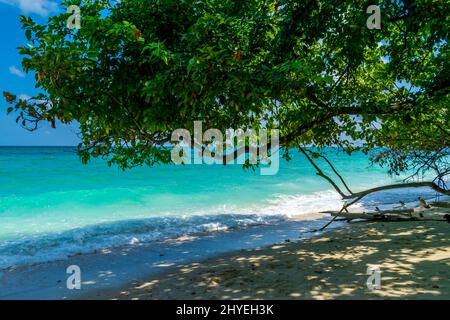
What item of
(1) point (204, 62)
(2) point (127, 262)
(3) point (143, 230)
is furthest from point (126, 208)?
(1) point (204, 62)

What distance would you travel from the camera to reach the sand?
5.00 metres

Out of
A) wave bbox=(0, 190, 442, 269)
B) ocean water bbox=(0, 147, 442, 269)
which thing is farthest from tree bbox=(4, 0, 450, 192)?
wave bbox=(0, 190, 442, 269)

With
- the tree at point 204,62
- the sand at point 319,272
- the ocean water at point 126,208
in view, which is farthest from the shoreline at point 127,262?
the tree at point 204,62

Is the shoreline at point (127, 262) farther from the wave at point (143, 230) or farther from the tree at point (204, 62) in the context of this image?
the tree at point (204, 62)

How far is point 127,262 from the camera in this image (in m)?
8.27

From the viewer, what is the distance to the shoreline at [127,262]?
21.7ft

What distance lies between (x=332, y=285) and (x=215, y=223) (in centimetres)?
776

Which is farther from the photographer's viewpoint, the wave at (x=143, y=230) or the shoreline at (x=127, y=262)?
the wave at (x=143, y=230)

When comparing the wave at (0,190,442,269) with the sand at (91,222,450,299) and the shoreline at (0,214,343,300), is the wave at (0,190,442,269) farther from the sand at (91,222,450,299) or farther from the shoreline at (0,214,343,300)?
the sand at (91,222,450,299)

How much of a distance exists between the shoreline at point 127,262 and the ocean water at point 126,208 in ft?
2.43

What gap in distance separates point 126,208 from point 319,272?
1349 centimetres

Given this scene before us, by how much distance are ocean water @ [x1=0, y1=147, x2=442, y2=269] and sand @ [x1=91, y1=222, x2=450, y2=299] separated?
336 centimetres

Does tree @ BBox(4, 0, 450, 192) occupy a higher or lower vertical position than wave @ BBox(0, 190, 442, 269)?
higher
